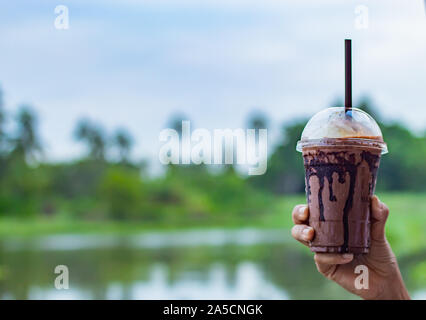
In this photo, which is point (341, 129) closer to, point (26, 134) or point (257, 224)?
point (26, 134)

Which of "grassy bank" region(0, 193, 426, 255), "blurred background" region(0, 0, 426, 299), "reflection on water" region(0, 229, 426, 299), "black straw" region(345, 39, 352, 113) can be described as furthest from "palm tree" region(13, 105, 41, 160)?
"black straw" region(345, 39, 352, 113)

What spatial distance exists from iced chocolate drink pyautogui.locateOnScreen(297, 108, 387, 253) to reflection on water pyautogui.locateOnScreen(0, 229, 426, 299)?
3.71 metres

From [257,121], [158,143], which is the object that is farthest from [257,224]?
[158,143]

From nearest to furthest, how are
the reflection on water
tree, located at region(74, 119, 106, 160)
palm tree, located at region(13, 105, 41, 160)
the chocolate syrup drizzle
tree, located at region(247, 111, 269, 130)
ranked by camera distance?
1. the chocolate syrup drizzle
2. the reflection on water
3. tree, located at region(247, 111, 269, 130)
4. palm tree, located at region(13, 105, 41, 160)
5. tree, located at region(74, 119, 106, 160)

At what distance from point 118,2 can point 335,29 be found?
1.91m

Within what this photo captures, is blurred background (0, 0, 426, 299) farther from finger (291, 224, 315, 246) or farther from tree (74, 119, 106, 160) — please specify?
finger (291, 224, 315, 246)

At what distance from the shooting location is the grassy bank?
4461 mm

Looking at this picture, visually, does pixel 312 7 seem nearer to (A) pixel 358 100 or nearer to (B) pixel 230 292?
(A) pixel 358 100

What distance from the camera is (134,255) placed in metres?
6.14

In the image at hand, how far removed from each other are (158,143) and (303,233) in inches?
141

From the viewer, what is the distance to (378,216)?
2.44 feet

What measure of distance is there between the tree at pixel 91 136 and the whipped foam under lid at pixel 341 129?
5.05 metres
